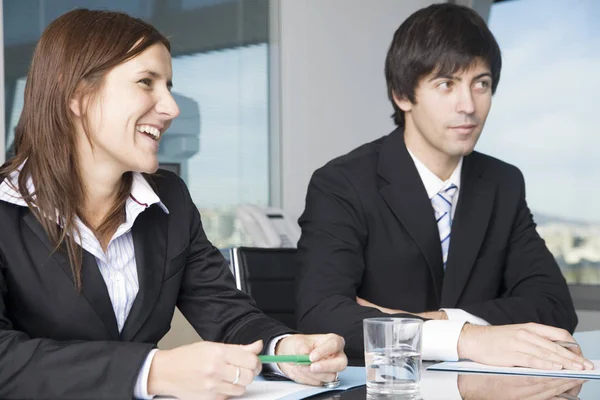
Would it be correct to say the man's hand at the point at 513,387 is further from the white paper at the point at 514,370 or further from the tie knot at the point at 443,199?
the tie knot at the point at 443,199

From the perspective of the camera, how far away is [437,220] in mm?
2605

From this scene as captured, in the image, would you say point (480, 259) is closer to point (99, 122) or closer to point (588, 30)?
point (99, 122)

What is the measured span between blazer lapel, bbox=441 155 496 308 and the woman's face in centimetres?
101

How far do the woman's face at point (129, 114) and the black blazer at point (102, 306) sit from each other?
6.4 inches

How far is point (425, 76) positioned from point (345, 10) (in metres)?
2.71

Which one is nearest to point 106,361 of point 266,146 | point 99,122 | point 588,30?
point 99,122

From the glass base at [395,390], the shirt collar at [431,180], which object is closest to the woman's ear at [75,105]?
the glass base at [395,390]

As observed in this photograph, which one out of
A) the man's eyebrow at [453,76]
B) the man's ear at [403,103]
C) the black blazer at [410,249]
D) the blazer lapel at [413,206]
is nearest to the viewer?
the black blazer at [410,249]

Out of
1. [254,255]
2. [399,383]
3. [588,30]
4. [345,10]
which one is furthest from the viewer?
[345,10]

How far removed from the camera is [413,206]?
2531mm

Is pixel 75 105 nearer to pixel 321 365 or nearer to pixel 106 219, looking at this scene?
pixel 106 219

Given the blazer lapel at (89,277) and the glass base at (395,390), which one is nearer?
the glass base at (395,390)

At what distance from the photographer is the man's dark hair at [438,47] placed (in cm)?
260

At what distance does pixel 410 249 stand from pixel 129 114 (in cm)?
99
